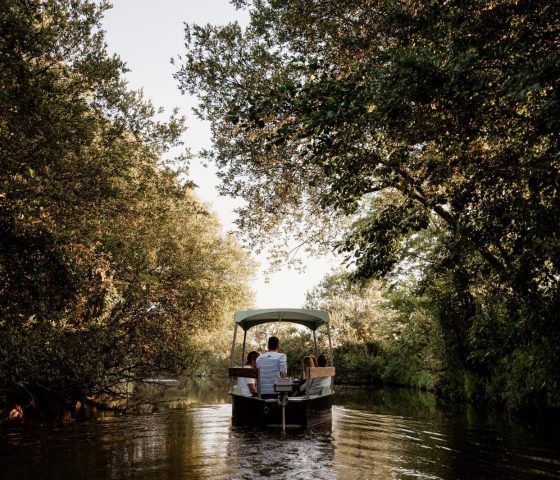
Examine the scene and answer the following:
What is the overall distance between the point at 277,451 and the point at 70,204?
7166 millimetres

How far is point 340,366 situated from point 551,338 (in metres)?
39.1

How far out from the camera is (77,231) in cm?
1182

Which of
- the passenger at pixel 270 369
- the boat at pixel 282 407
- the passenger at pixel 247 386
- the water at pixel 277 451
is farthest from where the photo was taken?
the passenger at pixel 247 386

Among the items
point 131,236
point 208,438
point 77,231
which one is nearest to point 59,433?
point 208,438

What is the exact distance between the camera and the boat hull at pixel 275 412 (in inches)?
462

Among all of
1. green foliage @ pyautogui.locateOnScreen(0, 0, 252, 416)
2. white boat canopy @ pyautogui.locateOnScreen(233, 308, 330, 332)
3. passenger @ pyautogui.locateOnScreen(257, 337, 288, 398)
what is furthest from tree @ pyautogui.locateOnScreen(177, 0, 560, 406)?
green foliage @ pyautogui.locateOnScreen(0, 0, 252, 416)

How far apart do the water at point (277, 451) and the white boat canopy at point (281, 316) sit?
10.1 ft

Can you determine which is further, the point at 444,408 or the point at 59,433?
the point at 444,408

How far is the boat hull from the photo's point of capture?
11.7 metres

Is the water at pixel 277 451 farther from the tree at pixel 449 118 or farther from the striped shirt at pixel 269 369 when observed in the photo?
the tree at pixel 449 118

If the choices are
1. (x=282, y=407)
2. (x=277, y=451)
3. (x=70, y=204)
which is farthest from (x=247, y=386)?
(x=70, y=204)

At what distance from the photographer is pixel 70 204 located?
11523mm

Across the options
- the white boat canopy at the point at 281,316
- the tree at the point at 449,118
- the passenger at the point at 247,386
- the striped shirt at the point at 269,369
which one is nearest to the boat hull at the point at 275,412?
the passenger at the point at 247,386

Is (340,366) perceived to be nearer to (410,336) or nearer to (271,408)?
(410,336)
